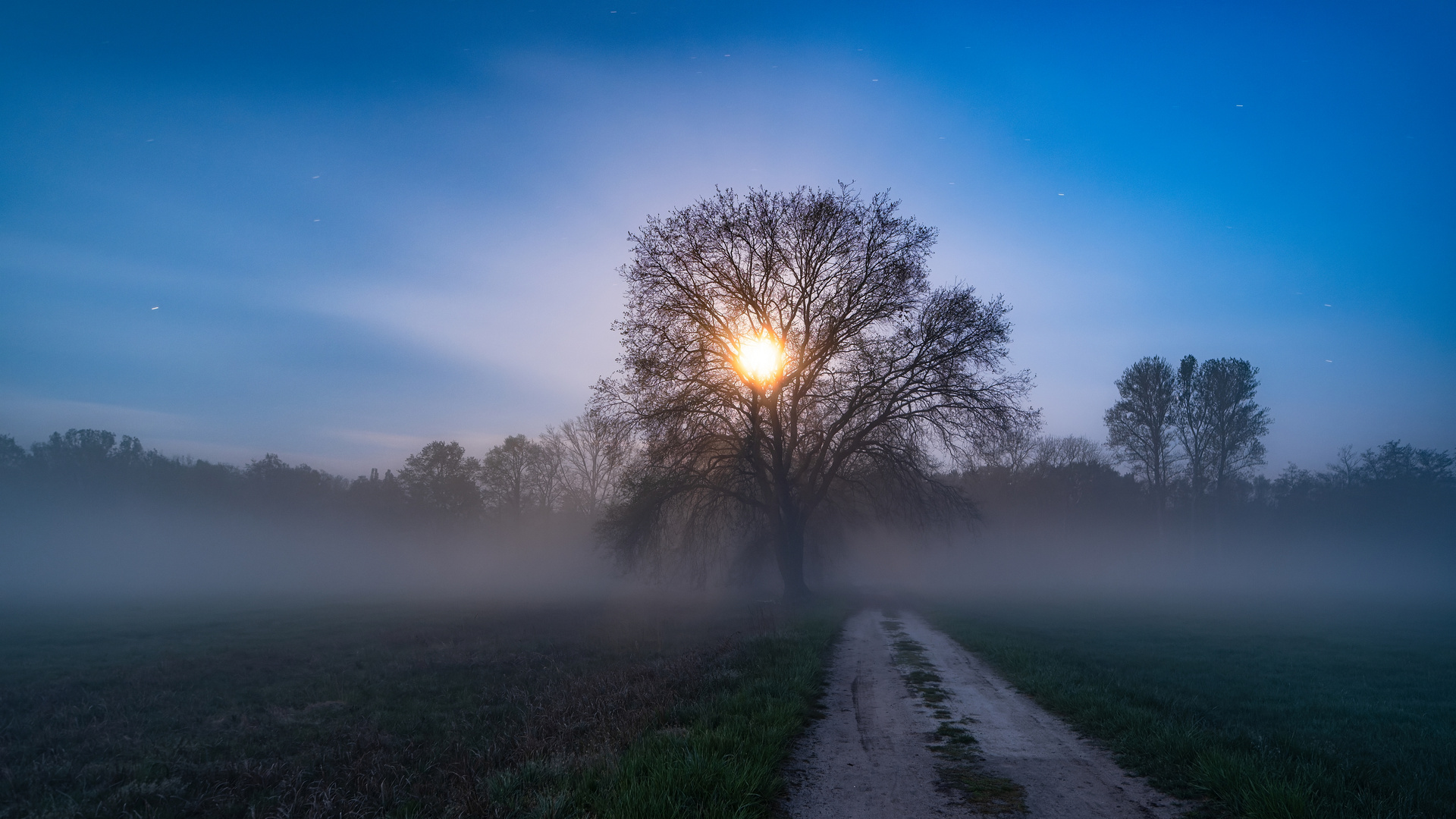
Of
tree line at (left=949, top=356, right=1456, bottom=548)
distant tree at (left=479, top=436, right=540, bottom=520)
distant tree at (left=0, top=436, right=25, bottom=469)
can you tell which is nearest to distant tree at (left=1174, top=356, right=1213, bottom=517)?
tree line at (left=949, top=356, right=1456, bottom=548)

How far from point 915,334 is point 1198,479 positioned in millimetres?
40258

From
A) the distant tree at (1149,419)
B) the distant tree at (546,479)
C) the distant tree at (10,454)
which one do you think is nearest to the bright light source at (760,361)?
the distant tree at (1149,419)

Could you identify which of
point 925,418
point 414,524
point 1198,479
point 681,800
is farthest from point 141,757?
point 414,524

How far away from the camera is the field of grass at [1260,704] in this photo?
522 cm

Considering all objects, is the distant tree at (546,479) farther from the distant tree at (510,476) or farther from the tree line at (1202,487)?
the tree line at (1202,487)

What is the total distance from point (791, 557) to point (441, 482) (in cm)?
6001

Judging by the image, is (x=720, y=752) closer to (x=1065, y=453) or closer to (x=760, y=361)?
(x=760, y=361)

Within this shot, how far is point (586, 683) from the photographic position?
37.9 feet

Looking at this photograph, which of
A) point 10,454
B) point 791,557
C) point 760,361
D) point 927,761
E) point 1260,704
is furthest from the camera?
point 10,454

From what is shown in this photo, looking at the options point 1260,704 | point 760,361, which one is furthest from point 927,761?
point 760,361

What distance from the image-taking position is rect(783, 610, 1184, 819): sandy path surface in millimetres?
4949

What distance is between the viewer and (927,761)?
20.0ft

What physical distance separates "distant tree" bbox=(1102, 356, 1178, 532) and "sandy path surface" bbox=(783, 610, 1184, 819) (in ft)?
168

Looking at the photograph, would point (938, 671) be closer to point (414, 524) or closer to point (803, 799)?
point (803, 799)
